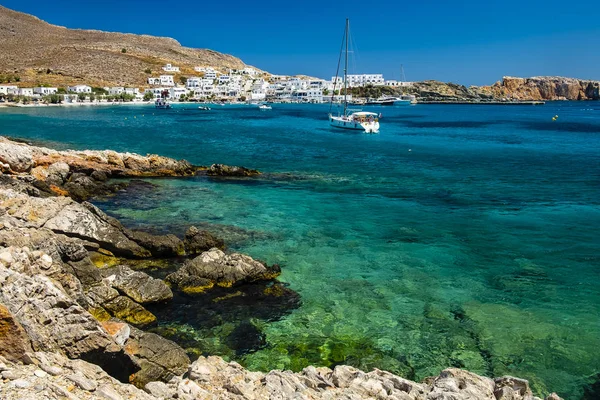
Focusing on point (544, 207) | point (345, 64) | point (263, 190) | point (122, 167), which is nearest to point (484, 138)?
point (345, 64)

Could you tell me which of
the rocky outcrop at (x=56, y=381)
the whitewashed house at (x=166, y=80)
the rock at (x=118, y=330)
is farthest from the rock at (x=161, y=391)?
the whitewashed house at (x=166, y=80)

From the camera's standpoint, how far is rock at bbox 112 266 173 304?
13.3m

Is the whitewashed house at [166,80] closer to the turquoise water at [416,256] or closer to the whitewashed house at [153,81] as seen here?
the whitewashed house at [153,81]

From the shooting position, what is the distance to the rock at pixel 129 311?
1231cm

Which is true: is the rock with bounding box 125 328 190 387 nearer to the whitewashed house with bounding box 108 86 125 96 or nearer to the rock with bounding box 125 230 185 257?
the rock with bounding box 125 230 185 257

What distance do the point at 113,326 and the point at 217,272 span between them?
16.6ft

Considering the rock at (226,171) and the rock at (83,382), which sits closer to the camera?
the rock at (83,382)

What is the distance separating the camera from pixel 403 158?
1865 inches

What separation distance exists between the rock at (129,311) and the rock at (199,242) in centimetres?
487

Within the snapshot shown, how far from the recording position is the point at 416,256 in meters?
18.3

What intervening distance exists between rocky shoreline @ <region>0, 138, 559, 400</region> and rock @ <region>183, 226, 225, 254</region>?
0.13ft

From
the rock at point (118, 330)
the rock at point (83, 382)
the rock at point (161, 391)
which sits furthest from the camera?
the rock at point (118, 330)

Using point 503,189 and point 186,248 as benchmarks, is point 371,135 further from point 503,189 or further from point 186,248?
point 186,248

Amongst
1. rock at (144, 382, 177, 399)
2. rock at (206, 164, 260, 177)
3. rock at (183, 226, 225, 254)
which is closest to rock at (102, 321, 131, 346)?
rock at (144, 382, 177, 399)
